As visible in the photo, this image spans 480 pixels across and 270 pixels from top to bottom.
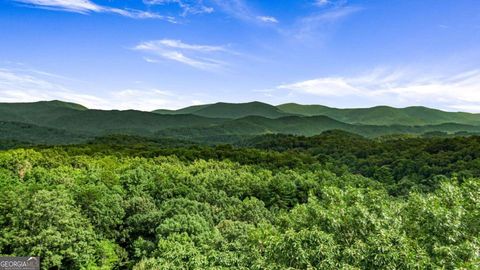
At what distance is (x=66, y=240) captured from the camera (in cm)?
3716

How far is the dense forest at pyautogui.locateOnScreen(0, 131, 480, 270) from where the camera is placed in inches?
840

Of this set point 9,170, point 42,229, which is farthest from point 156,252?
point 9,170

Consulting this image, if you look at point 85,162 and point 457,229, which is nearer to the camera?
point 457,229

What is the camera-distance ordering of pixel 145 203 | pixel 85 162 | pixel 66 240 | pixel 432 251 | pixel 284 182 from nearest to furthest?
1. pixel 432 251
2. pixel 66 240
3. pixel 145 203
4. pixel 284 182
5. pixel 85 162

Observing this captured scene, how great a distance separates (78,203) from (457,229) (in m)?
39.6

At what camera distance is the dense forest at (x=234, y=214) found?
70.0 ft

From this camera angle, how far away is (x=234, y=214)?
49.2 metres

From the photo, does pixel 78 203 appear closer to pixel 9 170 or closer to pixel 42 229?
pixel 42 229
